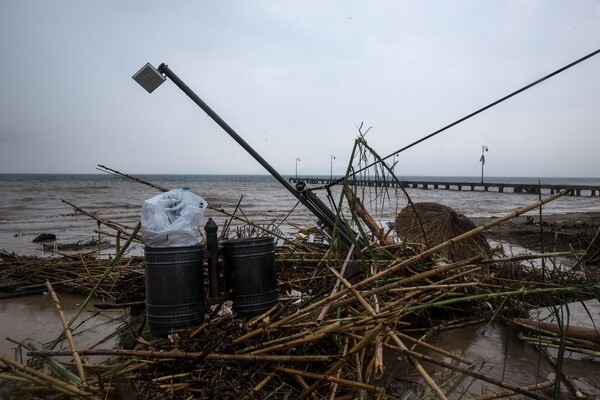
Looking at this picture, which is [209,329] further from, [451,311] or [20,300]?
[20,300]

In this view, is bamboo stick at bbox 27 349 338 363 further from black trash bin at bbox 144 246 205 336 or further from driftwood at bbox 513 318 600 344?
driftwood at bbox 513 318 600 344

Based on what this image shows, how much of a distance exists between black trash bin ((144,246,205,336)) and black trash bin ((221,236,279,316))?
0.79ft

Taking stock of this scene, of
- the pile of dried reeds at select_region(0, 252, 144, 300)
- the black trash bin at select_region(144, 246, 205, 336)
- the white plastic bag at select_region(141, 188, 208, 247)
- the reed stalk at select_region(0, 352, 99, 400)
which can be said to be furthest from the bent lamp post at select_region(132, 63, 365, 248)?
the pile of dried reeds at select_region(0, 252, 144, 300)

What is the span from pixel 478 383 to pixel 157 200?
7.60 ft

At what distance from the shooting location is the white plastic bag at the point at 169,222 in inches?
108

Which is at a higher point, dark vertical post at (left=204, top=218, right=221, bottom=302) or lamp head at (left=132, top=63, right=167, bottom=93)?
lamp head at (left=132, top=63, right=167, bottom=93)

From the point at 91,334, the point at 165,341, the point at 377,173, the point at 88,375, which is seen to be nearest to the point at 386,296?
the point at 377,173

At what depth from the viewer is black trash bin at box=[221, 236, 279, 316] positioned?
2850mm

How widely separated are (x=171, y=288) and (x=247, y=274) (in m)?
0.49

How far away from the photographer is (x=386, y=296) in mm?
3336

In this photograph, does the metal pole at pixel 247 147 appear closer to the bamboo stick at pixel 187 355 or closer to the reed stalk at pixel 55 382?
the bamboo stick at pixel 187 355

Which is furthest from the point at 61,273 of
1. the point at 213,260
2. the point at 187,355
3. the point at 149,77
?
the point at 187,355

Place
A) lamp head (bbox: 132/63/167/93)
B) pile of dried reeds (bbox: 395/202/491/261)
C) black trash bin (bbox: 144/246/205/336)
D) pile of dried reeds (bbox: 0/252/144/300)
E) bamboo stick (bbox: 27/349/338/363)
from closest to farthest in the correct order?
1. bamboo stick (bbox: 27/349/338/363)
2. black trash bin (bbox: 144/246/205/336)
3. lamp head (bbox: 132/63/167/93)
4. pile of dried reeds (bbox: 395/202/491/261)
5. pile of dried reeds (bbox: 0/252/144/300)

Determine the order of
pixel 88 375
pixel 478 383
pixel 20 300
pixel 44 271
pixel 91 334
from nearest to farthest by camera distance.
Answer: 1. pixel 88 375
2. pixel 478 383
3. pixel 91 334
4. pixel 20 300
5. pixel 44 271
